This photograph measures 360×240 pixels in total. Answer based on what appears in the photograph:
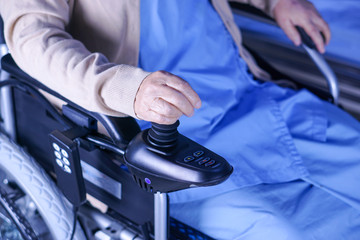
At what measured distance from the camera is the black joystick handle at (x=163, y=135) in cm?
65

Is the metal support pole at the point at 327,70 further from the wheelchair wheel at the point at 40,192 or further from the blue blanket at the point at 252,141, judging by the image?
the wheelchair wheel at the point at 40,192

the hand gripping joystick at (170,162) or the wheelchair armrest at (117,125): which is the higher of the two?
the hand gripping joystick at (170,162)

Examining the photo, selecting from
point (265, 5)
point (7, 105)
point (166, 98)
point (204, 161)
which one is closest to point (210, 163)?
point (204, 161)

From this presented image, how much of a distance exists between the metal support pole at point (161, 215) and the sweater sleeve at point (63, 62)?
16 centimetres

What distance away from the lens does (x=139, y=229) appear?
0.90m

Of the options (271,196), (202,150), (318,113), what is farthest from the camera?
(318,113)

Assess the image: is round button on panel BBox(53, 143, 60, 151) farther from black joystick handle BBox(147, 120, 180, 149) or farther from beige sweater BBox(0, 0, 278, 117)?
black joystick handle BBox(147, 120, 180, 149)

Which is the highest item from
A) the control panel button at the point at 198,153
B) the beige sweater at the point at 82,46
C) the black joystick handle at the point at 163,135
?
the beige sweater at the point at 82,46

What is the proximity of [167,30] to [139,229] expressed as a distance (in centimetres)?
47

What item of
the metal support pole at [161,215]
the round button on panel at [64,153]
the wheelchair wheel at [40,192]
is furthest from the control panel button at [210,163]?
the wheelchair wheel at [40,192]

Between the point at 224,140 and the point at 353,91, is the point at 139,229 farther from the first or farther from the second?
the point at 353,91

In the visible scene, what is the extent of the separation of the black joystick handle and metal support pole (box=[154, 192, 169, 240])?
10cm

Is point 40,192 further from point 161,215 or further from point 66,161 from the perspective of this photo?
point 161,215

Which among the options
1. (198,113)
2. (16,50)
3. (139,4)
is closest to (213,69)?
(198,113)
